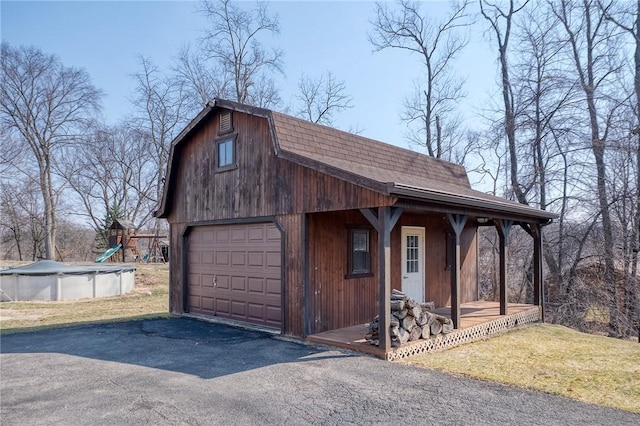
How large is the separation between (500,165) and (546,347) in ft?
45.5

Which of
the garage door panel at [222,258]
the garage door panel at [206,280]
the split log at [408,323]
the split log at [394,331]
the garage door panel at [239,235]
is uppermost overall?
the garage door panel at [239,235]

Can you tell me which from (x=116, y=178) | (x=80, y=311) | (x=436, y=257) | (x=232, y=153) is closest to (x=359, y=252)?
(x=436, y=257)

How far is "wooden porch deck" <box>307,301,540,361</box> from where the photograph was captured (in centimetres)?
670

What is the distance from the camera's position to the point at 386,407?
4543 mm

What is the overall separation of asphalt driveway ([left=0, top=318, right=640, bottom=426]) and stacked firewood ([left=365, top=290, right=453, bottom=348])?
559 millimetres

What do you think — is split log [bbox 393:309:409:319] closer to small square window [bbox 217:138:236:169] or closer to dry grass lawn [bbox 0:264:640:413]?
dry grass lawn [bbox 0:264:640:413]

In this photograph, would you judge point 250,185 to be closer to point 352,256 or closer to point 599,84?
point 352,256

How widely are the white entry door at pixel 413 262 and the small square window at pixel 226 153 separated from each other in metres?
4.16

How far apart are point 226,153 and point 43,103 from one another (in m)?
23.8

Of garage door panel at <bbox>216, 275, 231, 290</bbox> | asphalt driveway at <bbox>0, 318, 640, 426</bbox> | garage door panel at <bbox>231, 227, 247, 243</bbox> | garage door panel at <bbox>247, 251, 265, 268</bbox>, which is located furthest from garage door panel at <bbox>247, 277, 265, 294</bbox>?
asphalt driveway at <bbox>0, 318, 640, 426</bbox>

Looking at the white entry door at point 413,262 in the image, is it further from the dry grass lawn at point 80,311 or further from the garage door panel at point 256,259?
the dry grass lawn at point 80,311

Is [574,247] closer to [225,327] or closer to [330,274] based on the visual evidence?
[330,274]

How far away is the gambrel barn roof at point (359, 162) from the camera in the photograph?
685 centimetres

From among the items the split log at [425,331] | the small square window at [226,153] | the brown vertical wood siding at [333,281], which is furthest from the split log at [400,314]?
the small square window at [226,153]
